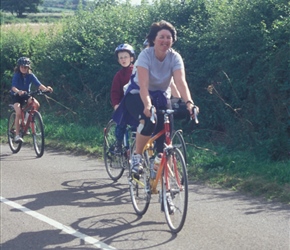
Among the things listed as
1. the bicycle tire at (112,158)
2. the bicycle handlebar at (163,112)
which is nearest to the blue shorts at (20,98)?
the bicycle tire at (112,158)

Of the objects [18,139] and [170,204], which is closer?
[170,204]

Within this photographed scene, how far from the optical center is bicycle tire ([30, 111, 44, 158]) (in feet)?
40.8

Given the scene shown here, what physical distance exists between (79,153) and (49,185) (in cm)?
279

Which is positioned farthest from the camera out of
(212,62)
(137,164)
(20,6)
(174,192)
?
(20,6)

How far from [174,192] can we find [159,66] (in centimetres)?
144

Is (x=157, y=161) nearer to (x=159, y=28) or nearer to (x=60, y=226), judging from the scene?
(x=60, y=226)

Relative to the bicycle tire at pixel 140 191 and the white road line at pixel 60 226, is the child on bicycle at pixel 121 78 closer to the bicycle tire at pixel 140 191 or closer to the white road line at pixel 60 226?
the bicycle tire at pixel 140 191

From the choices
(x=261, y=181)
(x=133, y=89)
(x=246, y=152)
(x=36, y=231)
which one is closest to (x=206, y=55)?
(x=246, y=152)

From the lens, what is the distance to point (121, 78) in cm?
959

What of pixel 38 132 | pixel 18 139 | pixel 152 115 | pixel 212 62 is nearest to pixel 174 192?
pixel 152 115

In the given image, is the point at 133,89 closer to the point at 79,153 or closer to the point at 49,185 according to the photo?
the point at 49,185

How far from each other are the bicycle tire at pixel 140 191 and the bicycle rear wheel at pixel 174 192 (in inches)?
19.5

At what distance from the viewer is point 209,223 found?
287 inches

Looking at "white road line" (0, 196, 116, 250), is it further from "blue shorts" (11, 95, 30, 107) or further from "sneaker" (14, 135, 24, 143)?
"blue shorts" (11, 95, 30, 107)
